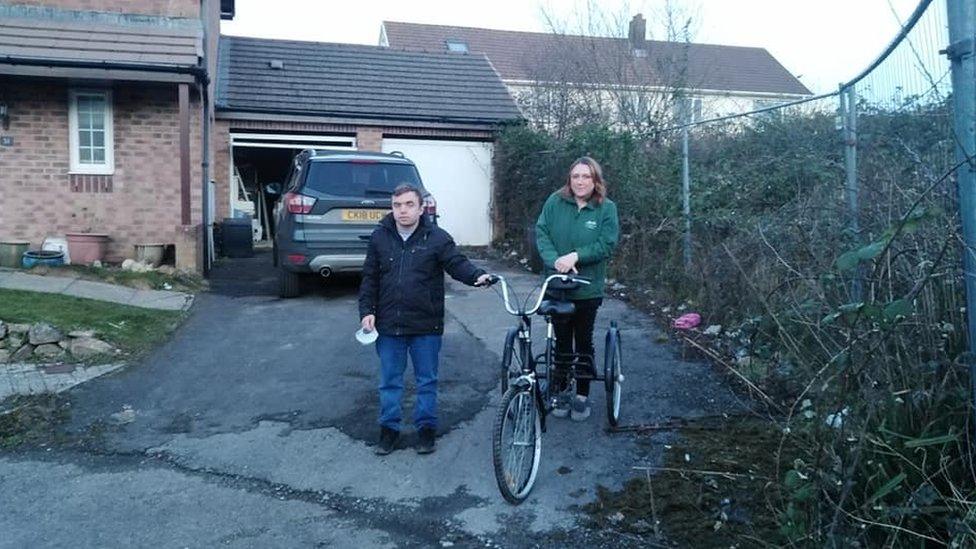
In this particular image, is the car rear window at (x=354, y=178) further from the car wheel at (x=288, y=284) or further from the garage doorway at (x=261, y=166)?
the garage doorway at (x=261, y=166)

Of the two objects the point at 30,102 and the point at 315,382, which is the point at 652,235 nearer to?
the point at 315,382

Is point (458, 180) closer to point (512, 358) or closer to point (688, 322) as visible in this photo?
point (688, 322)

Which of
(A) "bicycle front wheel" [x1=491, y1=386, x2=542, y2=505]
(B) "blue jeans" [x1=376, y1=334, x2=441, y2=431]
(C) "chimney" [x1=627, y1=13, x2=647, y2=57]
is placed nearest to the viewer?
(A) "bicycle front wheel" [x1=491, y1=386, x2=542, y2=505]

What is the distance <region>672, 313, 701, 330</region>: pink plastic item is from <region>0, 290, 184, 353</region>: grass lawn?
507cm

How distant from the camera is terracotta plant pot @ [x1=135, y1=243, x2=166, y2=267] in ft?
43.8

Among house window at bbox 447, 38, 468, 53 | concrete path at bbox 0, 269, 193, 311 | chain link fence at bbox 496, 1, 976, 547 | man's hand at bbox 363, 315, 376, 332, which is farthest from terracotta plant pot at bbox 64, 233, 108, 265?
house window at bbox 447, 38, 468, 53

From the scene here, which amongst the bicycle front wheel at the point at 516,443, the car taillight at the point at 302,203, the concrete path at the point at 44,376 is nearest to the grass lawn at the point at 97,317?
the concrete path at the point at 44,376

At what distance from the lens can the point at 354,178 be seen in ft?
35.6

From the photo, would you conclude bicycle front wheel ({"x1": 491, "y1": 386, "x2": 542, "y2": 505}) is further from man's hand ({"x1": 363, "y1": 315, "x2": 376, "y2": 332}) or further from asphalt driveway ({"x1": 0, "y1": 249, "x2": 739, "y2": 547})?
man's hand ({"x1": 363, "y1": 315, "x2": 376, "y2": 332})

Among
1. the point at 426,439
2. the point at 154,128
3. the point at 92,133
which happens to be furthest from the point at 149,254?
the point at 426,439

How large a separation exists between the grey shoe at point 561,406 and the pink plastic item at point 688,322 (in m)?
2.84

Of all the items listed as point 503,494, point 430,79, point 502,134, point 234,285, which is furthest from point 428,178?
point 503,494

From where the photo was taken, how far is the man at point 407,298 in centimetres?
552

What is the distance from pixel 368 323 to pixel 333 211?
538 centimetres
